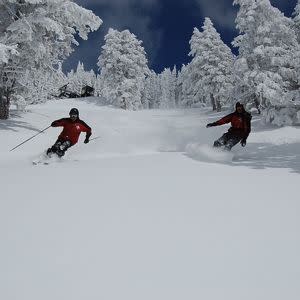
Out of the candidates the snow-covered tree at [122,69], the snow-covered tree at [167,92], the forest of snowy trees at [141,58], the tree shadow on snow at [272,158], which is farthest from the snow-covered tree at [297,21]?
the snow-covered tree at [167,92]

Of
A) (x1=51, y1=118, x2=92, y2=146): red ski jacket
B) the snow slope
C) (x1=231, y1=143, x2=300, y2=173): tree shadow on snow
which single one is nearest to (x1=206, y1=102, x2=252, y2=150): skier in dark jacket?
(x1=231, y1=143, x2=300, y2=173): tree shadow on snow

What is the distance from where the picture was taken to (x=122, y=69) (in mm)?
53125

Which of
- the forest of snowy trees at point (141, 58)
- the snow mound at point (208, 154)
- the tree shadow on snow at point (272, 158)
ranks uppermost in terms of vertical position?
the forest of snowy trees at point (141, 58)

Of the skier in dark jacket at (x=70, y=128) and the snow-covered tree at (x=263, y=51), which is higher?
the snow-covered tree at (x=263, y=51)

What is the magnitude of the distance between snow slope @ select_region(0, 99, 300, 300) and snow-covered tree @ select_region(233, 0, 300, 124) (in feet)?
59.6

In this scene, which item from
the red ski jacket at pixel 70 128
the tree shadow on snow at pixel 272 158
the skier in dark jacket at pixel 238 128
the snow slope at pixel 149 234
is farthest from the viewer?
the skier in dark jacket at pixel 238 128

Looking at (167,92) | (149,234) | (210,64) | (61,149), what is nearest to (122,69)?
(210,64)

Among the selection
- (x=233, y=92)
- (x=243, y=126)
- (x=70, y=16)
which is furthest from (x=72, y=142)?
(x=233, y=92)

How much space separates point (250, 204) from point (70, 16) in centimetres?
1439

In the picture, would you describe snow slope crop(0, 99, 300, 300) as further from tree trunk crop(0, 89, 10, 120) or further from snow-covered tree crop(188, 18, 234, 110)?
snow-covered tree crop(188, 18, 234, 110)

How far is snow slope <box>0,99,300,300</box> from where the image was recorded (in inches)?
121

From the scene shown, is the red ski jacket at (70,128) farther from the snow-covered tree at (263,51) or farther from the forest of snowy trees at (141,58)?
the snow-covered tree at (263,51)

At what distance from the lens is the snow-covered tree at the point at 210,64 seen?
46.4 m

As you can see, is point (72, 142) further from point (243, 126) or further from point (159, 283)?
point (159, 283)
